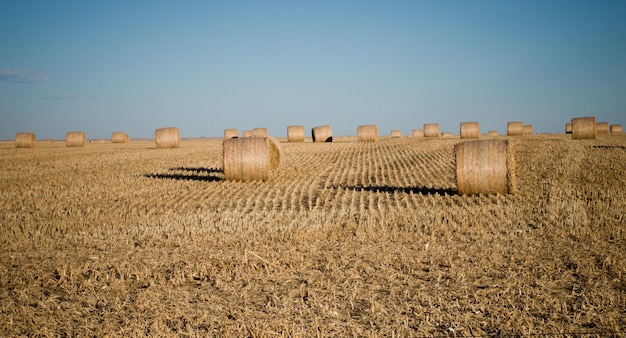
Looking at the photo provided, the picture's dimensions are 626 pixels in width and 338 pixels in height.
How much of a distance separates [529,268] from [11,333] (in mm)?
5388

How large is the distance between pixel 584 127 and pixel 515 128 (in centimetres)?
1022

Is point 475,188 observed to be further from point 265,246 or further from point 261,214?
point 265,246

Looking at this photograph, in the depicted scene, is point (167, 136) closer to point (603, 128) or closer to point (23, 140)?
point (23, 140)

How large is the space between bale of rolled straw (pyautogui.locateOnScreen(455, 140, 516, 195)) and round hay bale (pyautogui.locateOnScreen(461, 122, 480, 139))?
2289cm

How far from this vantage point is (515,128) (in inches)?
1542

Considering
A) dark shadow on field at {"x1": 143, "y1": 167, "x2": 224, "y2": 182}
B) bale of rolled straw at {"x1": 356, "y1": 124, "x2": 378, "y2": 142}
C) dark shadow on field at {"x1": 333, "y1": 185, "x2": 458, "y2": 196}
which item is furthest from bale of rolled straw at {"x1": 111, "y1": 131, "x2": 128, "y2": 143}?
dark shadow on field at {"x1": 333, "y1": 185, "x2": 458, "y2": 196}

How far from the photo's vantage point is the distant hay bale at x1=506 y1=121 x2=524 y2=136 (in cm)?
3903

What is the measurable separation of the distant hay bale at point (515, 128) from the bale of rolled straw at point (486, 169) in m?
31.3

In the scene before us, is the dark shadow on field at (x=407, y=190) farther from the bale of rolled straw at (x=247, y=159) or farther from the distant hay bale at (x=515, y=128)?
the distant hay bale at (x=515, y=128)

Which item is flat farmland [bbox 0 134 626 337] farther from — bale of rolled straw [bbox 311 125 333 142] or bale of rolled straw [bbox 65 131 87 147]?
bale of rolled straw [bbox 65 131 87 147]

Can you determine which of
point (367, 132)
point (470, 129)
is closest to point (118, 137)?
point (367, 132)

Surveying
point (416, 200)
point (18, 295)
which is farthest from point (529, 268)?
point (18, 295)

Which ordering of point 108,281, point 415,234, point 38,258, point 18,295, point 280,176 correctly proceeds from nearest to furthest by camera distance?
1. point 18,295
2. point 108,281
3. point 38,258
4. point 415,234
5. point 280,176

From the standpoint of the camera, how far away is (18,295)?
4785 mm
